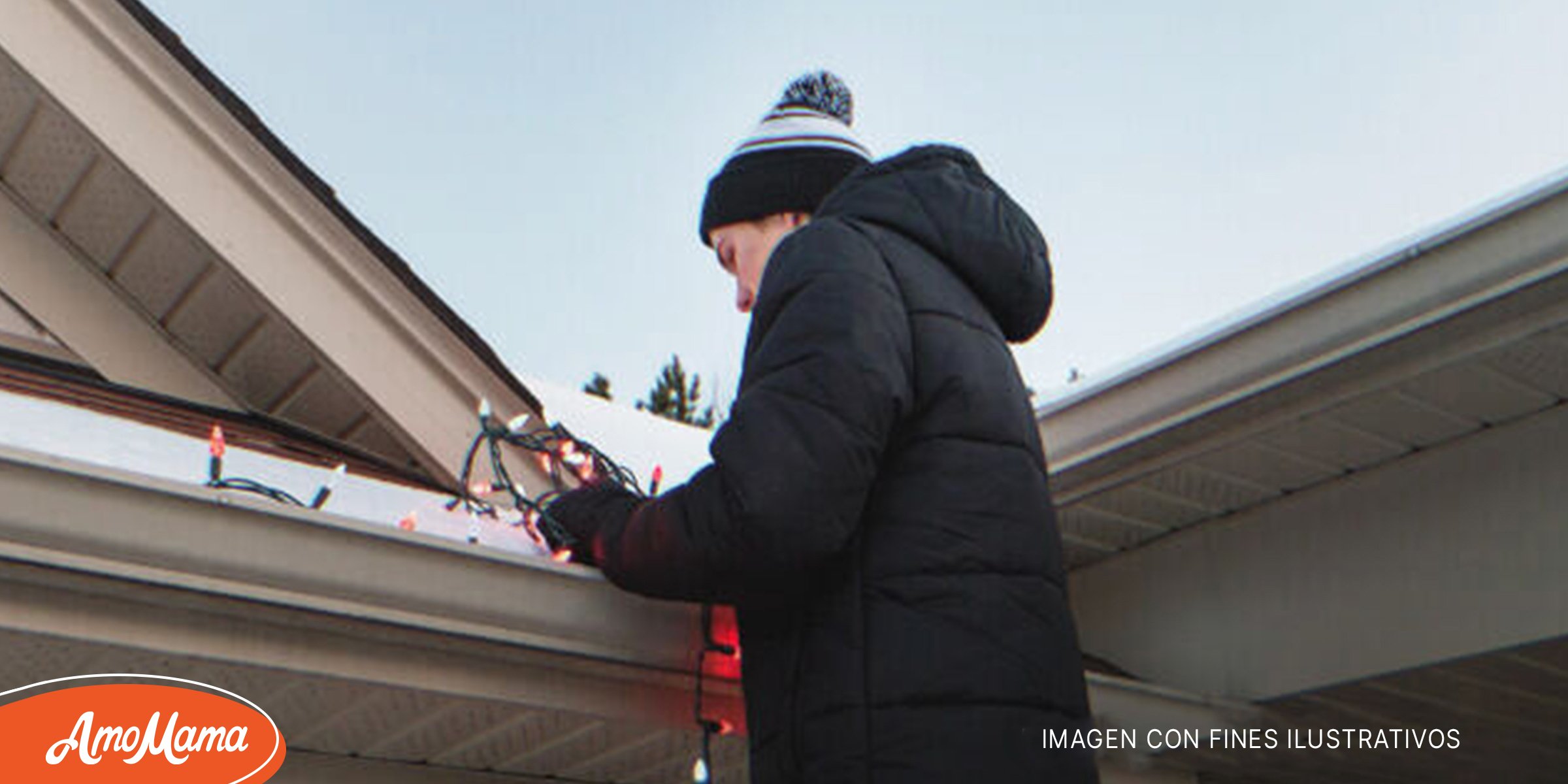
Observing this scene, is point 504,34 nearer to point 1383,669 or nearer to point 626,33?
point 626,33

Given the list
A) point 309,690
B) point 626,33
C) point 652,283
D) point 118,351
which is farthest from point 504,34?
point 309,690

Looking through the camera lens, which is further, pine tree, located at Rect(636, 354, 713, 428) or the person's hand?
pine tree, located at Rect(636, 354, 713, 428)

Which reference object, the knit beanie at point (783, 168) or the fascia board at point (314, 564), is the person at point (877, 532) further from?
A: the knit beanie at point (783, 168)

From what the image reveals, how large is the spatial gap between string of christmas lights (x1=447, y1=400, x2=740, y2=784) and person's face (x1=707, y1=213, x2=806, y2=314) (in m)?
0.44

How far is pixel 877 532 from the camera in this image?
7.42 feet

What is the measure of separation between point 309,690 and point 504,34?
730 inches

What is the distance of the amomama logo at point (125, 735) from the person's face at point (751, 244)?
1.19 metres

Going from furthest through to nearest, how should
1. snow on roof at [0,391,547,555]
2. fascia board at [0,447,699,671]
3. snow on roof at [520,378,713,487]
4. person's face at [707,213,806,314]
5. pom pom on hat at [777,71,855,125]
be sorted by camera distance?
snow on roof at [520,378,713,487], pom pom on hat at [777,71,855,125], person's face at [707,213,806,314], snow on roof at [0,391,547,555], fascia board at [0,447,699,671]

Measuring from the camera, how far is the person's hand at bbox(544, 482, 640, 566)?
2553 millimetres

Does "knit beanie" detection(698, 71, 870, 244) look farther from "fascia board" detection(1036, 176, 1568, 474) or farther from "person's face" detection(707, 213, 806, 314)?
"fascia board" detection(1036, 176, 1568, 474)

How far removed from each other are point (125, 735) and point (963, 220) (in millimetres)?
1567

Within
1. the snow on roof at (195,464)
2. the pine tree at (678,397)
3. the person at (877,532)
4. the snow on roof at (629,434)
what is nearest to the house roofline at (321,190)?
the snow on roof at (629,434)

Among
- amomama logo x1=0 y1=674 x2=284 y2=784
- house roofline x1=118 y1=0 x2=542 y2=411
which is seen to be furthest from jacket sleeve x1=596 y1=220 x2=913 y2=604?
house roofline x1=118 y1=0 x2=542 y2=411

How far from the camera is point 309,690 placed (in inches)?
116
